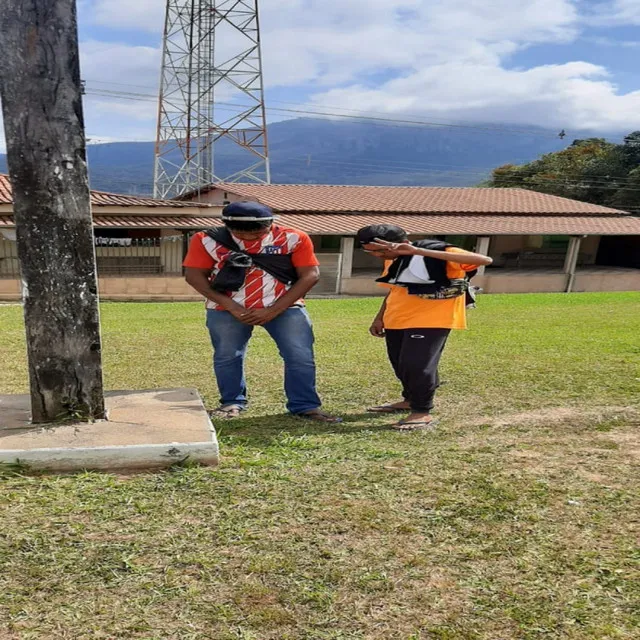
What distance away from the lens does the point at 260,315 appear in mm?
A: 3592

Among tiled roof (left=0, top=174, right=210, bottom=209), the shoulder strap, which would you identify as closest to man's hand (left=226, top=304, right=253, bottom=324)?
the shoulder strap

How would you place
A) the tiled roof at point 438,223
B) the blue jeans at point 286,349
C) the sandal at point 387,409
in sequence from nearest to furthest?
1. the blue jeans at point 286,349
2. the sandal at point 387,409
3. the tiled roof at point 438,223

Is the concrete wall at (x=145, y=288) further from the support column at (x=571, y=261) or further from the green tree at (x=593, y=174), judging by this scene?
the green tree at (x=593, y=174)

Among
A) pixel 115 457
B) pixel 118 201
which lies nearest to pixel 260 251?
pixel 115 457

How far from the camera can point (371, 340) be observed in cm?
829

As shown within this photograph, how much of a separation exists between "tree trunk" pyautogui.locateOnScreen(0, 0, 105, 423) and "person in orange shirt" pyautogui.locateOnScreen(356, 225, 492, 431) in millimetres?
1702

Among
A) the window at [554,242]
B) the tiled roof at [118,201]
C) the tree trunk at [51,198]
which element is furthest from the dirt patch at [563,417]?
the window at [554,242]

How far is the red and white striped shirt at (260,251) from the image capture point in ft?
11.9

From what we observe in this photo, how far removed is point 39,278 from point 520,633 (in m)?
2.35

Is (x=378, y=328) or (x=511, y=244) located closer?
(x=378, y=328)

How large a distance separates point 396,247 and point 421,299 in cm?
39

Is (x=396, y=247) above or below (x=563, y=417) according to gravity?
above

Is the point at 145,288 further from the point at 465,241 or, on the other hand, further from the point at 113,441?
the point at 113,441

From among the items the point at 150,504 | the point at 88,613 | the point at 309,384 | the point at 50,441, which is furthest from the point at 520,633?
the point at 309,384
